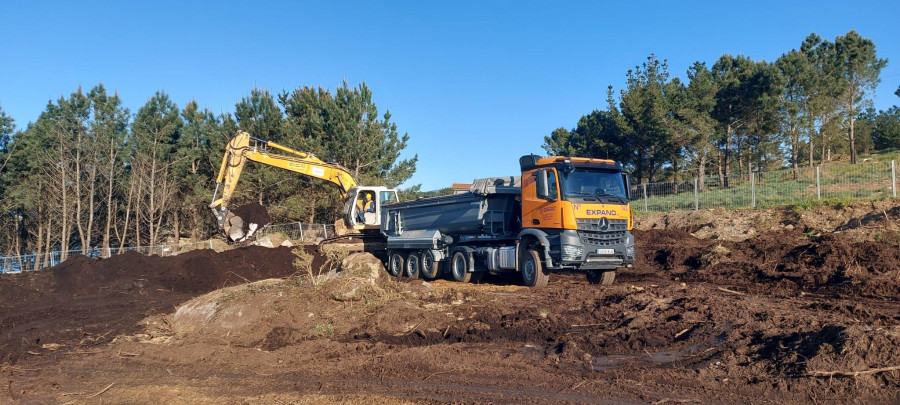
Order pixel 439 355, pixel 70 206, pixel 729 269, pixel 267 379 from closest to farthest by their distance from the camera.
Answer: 1. pixel 267 379
2. pixel 439 355
3. pixel 729 269
4. pixel 70 206

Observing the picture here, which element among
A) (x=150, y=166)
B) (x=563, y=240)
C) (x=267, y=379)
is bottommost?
(x=267, y=379)

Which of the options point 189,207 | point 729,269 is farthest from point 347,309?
point 189,207

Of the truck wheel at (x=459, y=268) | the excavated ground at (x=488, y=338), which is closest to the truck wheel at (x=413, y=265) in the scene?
the truck wheel at (x=459, y=268)

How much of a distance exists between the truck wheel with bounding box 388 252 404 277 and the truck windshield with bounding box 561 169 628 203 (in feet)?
23.8

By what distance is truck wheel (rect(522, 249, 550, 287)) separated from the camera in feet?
49.4

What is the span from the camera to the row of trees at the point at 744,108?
3572 centimetres

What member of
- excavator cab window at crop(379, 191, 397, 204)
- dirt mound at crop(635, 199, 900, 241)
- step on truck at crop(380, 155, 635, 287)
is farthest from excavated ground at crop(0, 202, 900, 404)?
excavator cab window at crop(379, 191, 397, 204)

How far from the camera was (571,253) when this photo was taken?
1419cm

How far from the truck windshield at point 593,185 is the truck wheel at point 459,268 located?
13.7 ft

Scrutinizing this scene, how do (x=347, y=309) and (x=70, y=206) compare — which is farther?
(x=70, y=206)

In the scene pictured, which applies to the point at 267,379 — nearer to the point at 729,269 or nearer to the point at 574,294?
the point at 574,294

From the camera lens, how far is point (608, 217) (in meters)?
14.7

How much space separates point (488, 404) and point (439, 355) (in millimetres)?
2057

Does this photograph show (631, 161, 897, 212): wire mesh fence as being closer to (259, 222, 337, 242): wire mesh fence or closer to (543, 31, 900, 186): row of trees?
(543, 31, 900, 186): row of trees
